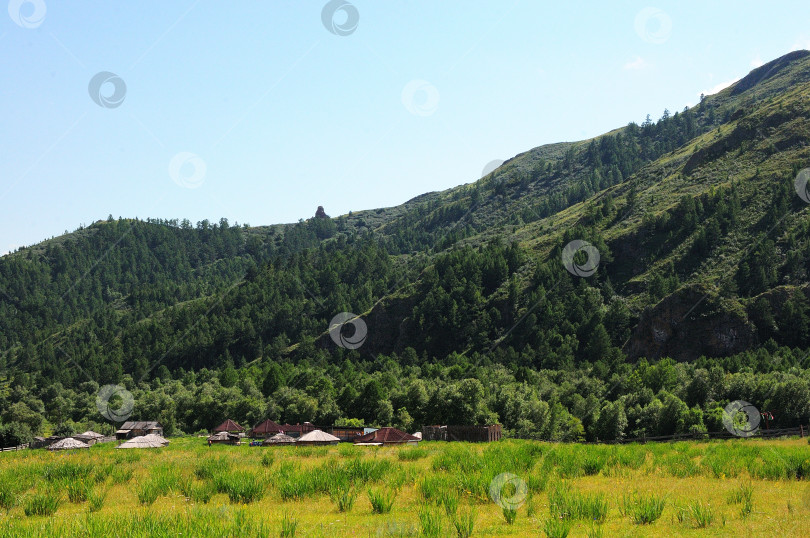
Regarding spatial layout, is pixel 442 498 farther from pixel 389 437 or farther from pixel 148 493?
pixel 389 437

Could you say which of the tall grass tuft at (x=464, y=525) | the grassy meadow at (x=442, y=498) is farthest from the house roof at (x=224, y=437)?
the tall grass tuft at (x=464, y=525)

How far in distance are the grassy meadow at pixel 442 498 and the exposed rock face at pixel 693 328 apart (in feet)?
279

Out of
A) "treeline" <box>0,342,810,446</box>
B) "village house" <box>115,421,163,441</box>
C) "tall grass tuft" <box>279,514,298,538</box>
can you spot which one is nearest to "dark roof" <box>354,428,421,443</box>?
"treeline" <box>0,342,810,446</box>

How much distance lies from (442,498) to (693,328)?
101 metres

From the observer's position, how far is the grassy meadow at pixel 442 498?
46.1ft

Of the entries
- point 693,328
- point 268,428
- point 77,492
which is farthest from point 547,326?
point 77,492

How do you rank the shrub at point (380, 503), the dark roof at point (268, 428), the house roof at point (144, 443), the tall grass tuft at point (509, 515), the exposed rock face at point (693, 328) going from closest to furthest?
1. the tall grass tuft at point (509, 515)
2. the shrub at point (380, 503)
3. the house roof at point (144, 443)
4. the dark roof at point (268, 428)
5. the exposed rock face at point (693, 328)

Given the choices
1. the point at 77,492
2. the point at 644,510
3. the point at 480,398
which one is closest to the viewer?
A: the point at 644,510

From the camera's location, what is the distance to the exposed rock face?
346ft

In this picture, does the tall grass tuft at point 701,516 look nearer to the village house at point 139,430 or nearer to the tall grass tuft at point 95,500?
the tall grass tuft at point 95,500

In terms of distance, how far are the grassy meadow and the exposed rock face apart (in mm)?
85096

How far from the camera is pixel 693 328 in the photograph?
354 feet

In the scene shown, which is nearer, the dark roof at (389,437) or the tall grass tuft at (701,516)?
the tall grass tuft at (701,516)

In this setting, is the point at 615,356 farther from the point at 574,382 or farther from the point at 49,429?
the point at 49,429
